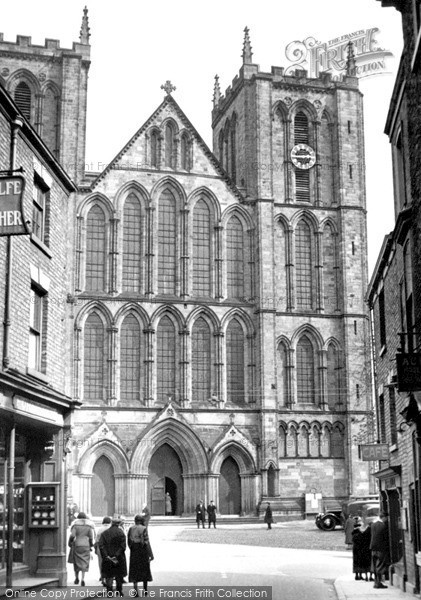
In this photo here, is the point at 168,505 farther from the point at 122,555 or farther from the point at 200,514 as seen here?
the point at 122,555

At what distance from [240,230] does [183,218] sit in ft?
11.1

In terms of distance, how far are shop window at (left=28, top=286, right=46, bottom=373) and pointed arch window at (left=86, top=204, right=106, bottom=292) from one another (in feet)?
98.7

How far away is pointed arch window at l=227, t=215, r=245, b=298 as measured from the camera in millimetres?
53625

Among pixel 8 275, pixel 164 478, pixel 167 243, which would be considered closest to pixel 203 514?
pixel 164 478

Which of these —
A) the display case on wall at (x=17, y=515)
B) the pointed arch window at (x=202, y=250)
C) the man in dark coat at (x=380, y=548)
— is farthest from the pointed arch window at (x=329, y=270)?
the display case on wall at (x=17, y=515)

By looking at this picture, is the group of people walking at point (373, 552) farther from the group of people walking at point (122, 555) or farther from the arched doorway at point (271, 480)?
the arched doorway at point (271, 480)

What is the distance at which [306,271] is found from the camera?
55.5m

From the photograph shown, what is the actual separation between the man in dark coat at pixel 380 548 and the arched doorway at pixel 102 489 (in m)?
30.5

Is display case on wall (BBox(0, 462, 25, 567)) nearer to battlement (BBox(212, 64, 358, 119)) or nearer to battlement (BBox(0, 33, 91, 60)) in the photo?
battlement (BBox(0, 33, 91, 60))

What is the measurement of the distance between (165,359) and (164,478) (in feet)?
20.6

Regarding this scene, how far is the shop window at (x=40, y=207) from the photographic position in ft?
69.8

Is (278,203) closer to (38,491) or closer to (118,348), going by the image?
(118,348)

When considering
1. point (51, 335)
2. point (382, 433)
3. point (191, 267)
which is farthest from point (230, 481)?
point (51, 335)

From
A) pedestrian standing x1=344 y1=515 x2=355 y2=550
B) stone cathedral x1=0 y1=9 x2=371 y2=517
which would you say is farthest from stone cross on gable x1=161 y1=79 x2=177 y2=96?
pedestrian standing x1=344 y1=515 x2=355 y2=550
